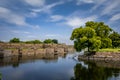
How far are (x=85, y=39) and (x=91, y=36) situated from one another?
14.0ft

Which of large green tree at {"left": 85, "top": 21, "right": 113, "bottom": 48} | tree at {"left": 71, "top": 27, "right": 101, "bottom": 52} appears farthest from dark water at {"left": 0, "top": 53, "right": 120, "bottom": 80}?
large green tree at {"left": 85, "top": 21, "right": 113, "bottom": 48}

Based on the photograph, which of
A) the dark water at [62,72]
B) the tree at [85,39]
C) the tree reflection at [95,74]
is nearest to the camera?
the tree reflection at [95,74]

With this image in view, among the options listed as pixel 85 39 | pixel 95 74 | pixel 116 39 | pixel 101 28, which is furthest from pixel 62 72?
pixel 116 39

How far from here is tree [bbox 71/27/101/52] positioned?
6334 centimetres

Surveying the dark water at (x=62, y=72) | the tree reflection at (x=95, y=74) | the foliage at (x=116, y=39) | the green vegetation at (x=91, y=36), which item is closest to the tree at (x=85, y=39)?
the green vegetation at (x=91, y=36)

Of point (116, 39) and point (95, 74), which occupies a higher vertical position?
point (116, 39)

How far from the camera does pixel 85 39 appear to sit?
6350 centimetres

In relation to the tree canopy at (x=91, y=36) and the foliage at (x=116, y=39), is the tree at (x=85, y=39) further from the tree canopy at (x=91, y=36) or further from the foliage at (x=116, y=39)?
the foliage at (x=116, y=39)

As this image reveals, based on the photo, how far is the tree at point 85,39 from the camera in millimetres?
63344

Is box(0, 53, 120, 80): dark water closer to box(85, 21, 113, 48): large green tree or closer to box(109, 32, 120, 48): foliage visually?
box(85, 21, 113, 48): large green tree

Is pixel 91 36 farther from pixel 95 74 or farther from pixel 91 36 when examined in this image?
pixel 95 74

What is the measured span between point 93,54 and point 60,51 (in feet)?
184

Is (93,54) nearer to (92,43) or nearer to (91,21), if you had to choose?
(92,43)

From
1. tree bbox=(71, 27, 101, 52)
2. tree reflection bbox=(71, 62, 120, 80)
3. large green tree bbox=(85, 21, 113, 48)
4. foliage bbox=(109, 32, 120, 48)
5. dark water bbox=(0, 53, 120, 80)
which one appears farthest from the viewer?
foliage bbox=(109, 32, 120, 48)
